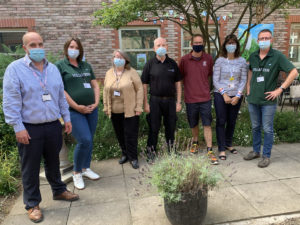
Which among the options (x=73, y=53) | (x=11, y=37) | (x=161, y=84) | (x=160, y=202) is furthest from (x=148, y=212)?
(x=11, y=37)

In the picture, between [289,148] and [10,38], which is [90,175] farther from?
[10,38]

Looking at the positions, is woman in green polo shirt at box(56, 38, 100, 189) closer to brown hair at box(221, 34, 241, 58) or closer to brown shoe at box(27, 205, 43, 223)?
brown shoe at box(27, 205, 43, 223)

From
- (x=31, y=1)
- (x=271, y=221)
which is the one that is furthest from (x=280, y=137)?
(x=31, y=1)

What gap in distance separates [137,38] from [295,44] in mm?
6193

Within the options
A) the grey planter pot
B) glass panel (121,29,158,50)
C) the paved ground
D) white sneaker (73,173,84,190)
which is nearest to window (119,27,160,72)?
glass panel (121,29,158,50)

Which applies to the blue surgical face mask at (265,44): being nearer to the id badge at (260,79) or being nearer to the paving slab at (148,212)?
the id badge at (260,79)

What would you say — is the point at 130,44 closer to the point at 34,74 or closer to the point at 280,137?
the point at 280,137

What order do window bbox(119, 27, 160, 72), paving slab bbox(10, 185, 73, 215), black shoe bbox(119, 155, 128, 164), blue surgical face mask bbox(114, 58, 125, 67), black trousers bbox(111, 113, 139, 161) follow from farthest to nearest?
window bbox(119, 27, 160, 72) → black shoe bbox(119, 155, 128, 164) → black trousers bbox(111, 113, 139, 161) → blue surgical face mask bbox(114, 58, 125, 67) → paving slab bbox(10, 185, 73, 215)

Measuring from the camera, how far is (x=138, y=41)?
8094 millimetres

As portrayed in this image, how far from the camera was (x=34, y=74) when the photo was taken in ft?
7.83

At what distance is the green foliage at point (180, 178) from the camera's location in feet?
6.80

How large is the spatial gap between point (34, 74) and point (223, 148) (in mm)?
3123

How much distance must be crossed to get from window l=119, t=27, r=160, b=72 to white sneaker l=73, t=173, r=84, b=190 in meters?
5.57

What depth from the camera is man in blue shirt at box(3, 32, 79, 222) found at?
2273 millimetres
